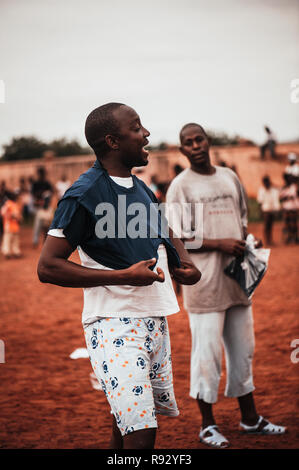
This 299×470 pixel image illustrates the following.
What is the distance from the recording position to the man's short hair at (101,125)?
272cm

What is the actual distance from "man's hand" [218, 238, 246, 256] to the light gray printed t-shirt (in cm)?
7

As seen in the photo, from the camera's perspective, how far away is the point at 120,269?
104 inches

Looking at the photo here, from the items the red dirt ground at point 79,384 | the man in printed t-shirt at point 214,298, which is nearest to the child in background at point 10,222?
the red dirt ground at point 79,384

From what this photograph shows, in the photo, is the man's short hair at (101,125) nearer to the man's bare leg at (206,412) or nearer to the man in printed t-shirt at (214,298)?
the man in printed t-shirt at (214,298)

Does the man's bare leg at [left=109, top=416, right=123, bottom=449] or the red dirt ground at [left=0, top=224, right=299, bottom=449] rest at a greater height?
the man's bare leg at [left=109, top=416, right=123, bottom=449]

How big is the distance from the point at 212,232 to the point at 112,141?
1545 millimetres

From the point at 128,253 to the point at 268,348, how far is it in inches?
165

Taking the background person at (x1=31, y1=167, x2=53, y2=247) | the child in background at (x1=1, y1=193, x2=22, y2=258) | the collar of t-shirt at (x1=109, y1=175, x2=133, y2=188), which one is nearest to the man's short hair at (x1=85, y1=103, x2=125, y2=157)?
the collar of t-shirt at (x1=109, y1=175, x2=133, y2=188)

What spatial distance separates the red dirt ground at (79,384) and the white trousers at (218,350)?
36 centimetres

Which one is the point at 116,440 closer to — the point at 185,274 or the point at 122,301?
the point at 122,301

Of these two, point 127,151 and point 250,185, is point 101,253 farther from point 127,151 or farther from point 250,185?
point 250,185

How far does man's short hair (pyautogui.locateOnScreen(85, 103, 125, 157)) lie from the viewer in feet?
8.91

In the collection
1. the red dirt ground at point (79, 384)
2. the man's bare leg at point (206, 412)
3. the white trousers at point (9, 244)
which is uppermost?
the man's bare leg at point (206, 412)

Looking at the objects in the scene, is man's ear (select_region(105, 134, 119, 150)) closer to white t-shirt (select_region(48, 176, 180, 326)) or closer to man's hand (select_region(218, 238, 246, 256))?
white t-shirt (select_region(48, 176, 180, 326))
